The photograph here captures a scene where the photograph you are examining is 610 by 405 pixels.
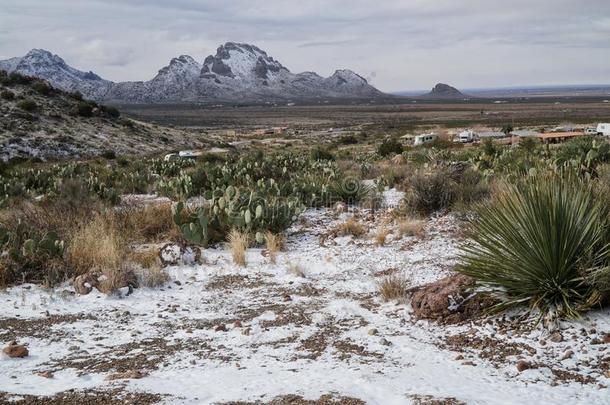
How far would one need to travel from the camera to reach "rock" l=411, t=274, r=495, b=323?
16.8ft

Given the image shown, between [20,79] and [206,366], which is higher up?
[20,79]

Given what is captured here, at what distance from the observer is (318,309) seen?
18.7ft

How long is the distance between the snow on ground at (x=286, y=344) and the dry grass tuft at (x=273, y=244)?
381mm

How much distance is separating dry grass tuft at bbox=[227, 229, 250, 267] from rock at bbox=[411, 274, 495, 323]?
8.79 ft

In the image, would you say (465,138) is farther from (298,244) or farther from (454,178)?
(298,244)

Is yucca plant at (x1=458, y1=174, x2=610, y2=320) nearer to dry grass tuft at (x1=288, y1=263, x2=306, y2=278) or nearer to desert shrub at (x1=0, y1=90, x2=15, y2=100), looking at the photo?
dry grass tuft at (x1=288, y1=263, x2=306, y2=278)

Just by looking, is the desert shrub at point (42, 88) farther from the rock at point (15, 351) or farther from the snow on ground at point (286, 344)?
the rock at point (15, 351)

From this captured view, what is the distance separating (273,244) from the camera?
25.7 ft

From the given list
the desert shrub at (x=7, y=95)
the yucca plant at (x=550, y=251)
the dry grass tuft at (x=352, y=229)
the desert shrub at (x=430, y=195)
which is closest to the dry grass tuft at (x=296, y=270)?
the dry grass tuft at (x=352, y=229)

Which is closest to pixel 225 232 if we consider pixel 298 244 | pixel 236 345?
pixel 298 244

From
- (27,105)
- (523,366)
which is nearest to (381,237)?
(523,366)

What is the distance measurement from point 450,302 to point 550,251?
97 cm

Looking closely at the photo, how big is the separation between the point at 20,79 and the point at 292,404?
39078mm

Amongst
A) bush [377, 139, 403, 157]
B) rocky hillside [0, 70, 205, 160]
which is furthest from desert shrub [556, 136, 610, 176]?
rocky hillside [0, 70, 205, 160]
